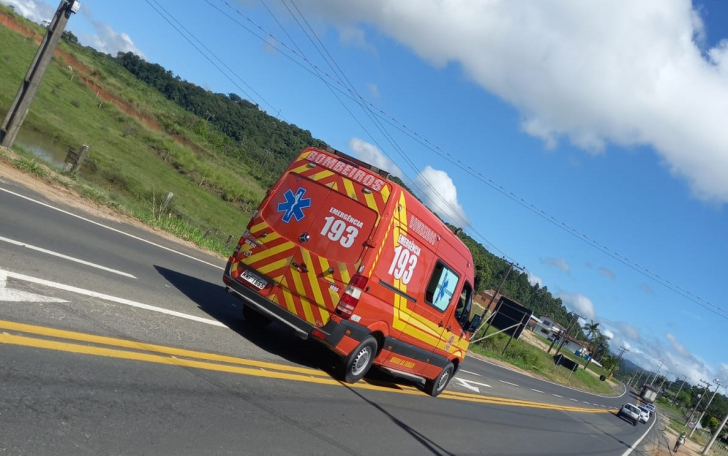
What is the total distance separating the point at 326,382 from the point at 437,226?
330cm

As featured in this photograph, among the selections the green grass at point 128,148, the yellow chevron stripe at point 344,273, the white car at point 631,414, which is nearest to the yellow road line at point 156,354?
the yellow chevron stripe at point 344,273

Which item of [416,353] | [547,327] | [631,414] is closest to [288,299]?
[416,353]

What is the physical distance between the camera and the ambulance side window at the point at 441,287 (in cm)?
1084

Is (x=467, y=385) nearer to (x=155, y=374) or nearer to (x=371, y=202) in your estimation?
(x=371, y=202)

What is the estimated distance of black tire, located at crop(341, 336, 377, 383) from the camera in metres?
9.60

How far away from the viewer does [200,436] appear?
5.41m

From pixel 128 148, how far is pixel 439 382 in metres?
44.9

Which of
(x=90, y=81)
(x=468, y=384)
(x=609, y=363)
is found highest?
(x=90, y=81)

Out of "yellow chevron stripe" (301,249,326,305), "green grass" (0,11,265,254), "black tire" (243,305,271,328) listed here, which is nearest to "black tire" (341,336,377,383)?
"yellow chevron stripe" (301,249,326,305)

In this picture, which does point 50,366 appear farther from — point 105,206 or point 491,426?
point 105,206

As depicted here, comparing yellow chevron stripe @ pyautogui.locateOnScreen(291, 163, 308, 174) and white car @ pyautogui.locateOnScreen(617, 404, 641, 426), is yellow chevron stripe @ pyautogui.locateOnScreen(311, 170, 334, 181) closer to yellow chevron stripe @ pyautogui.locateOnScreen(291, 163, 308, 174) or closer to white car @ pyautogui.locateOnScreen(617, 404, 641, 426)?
yellow chevron stripe @ pyautogui.locateOnScreen(291, 163, 308, 174)

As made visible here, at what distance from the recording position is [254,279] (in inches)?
370

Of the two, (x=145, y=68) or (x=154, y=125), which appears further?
(x=145, y=68)

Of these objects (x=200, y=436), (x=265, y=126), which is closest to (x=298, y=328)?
(x=200, y=436)
